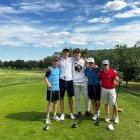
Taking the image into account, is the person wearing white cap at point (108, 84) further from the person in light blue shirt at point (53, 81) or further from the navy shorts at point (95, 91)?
the person in light blue shirt at point (53, 81)

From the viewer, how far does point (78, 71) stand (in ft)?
34.6

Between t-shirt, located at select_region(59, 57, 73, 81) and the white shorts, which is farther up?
t-shirt, located at select_region(59, 57, 73, 81)

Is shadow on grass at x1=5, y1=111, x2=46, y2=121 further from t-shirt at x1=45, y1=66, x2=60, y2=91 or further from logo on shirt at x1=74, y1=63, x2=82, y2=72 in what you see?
logo on shirt at x1=74, y1=63, x2=82, y2=72

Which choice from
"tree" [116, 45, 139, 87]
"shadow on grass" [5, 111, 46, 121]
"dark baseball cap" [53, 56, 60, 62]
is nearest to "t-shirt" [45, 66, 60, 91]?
"dark baseball cap" [53, 56, 60, 62]

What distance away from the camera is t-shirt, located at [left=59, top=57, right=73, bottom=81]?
33.9ft

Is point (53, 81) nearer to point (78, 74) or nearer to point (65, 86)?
point (65, 86)

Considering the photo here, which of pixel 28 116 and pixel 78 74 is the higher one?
pixel 78 74

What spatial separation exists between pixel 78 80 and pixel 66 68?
69cm

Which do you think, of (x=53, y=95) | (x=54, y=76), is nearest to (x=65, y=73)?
(x=54, y=76)

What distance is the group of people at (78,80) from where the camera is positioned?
10.2 m

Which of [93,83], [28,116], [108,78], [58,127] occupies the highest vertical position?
[108,78]

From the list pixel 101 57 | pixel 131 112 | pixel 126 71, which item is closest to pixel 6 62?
pixel 101 57

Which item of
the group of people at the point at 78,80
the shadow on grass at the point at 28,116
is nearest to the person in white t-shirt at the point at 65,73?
the group of people at the point at 78,80

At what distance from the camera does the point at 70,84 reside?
10.5 meters
